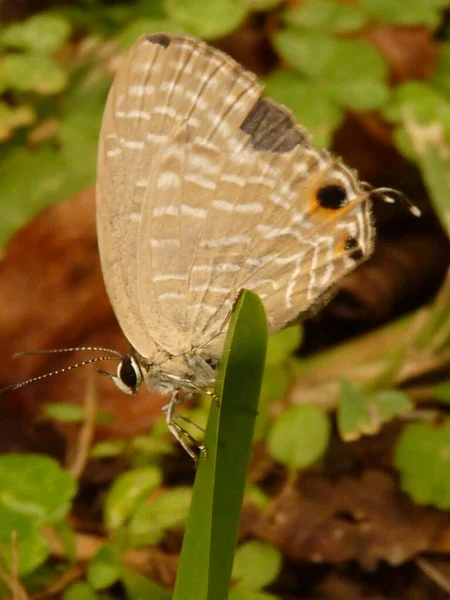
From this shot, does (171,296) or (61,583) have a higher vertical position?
(171,296)

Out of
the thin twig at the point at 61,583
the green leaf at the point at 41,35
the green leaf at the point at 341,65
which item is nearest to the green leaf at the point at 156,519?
the thin twig at the point at 61,583

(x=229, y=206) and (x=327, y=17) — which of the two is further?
(x=327, y=17)

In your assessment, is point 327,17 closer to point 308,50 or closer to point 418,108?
point 308,50

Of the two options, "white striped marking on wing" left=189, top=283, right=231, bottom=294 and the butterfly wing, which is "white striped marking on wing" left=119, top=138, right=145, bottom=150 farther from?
"white striped marking on wing" left=189, top=283, right=231, bottom=294

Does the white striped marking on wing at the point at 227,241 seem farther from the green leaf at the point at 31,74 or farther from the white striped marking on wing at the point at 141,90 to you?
the green leaf at the point at 31,74

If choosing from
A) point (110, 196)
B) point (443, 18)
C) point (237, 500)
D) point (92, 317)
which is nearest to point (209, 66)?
point (110, 196)

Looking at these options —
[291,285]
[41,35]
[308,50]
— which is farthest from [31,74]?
[291,285]

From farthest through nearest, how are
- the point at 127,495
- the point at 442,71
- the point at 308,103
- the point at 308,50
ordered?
the point at 442,71 → the point at 308,50 → the point at 308,103 → the point at 127,495

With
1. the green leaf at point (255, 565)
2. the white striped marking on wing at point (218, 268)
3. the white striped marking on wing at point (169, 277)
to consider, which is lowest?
the green leaf at point (255, 565)
